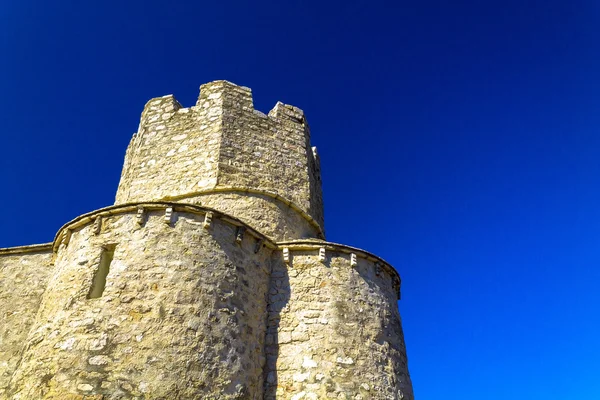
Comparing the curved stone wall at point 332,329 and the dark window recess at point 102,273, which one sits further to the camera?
the curved stone wall at point 332,329

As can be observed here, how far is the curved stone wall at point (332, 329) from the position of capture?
846 centimetres

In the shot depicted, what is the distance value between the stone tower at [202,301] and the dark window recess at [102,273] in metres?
0.03

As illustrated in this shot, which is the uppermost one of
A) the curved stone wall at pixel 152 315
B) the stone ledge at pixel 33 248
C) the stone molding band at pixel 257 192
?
the stone molding band at pixel 257 192

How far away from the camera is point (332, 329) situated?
9.02m

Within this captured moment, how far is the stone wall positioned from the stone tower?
3cm

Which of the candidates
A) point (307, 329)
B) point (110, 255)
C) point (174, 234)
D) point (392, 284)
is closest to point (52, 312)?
point (110, 255)

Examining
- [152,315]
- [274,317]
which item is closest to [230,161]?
[274,317]

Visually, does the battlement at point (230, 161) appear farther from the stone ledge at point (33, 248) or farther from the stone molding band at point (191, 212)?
the stone ledge at point (33, 248)

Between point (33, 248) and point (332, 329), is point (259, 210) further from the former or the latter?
point (33, 248)

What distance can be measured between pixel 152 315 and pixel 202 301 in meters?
0.89

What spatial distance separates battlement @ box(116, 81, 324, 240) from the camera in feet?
37.6

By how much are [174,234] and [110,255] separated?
1288 millimetres

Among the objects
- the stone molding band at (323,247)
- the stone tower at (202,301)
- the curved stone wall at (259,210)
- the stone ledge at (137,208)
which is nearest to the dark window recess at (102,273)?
the stone tower at (202,301)

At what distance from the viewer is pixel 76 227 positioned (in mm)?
9242
